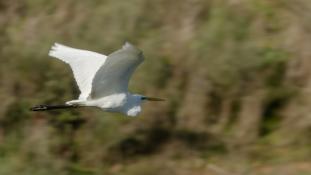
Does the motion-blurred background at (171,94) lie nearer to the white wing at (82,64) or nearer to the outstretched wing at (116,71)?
the white wing at (82,64)

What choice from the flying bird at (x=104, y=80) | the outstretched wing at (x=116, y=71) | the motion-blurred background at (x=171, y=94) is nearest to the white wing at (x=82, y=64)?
the flying bird at (x=104, y=80)

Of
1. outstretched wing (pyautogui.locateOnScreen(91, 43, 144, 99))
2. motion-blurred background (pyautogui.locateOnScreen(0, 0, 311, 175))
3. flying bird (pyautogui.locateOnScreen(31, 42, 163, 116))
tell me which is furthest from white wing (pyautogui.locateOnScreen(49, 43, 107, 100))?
motion-blurred background (pyautogui.locateOnScreen(0, 0, 311, 175))

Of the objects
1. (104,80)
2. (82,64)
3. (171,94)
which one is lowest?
(104,80)

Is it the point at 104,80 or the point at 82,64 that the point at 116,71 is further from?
the point at 82,64

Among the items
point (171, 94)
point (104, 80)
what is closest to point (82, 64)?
point (104, 80)

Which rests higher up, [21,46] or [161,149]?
[21,46]

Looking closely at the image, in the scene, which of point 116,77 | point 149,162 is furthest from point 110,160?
point 116,77

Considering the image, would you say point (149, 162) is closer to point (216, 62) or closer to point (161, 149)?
point (161, 149)
